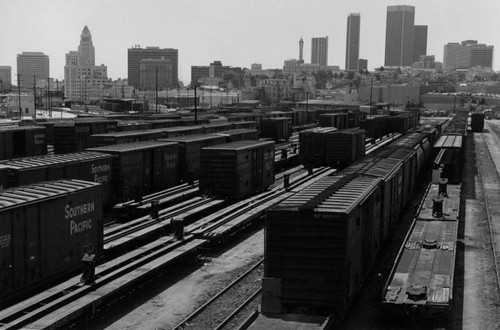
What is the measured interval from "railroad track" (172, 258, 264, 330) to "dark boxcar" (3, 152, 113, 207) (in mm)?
8600

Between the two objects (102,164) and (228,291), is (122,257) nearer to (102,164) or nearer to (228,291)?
(228,291)

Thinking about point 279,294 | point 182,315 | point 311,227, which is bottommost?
point 182,315

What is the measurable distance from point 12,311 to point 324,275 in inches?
315

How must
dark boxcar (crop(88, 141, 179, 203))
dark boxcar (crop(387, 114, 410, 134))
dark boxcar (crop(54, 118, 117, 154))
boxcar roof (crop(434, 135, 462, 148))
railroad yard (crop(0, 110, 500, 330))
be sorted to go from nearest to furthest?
1. railroad yard (crop(0, 110, 500, 330))
2. dark boxcar (crop(88, 141, 179, 203))
3. dark boxcar (crop(54, 118, 117, 154))
4. boxcar roof (crop(434, 135, 462, 148))
5. dark boxcar (crop(387, 114, 410, 134))

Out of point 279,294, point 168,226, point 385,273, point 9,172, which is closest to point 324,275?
point 279,294

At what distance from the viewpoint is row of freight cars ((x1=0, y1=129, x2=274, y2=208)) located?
24781 mm

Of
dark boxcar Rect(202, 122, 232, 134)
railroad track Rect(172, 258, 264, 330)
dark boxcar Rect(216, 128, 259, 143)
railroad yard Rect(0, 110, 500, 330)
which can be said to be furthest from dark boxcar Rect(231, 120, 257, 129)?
railroad track Rect(172, 258, 264, 330)

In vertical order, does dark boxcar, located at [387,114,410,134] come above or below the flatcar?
above

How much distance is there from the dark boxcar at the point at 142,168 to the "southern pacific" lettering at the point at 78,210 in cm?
897

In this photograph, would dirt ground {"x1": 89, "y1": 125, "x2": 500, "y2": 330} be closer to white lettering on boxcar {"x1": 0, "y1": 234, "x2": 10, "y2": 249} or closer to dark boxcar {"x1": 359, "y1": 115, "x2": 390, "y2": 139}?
white lettering on boxcar {"x1": 0, "y1": 234, "x2": 10, "y2": 249}

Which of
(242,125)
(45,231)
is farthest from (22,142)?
(242,125)

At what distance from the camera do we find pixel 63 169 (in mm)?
26234

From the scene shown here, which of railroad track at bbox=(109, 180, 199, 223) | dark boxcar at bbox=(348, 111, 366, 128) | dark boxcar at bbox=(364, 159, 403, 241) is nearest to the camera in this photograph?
dark boxcar at bbox=(364, 159, 403, 241)

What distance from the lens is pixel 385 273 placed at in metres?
24.0
